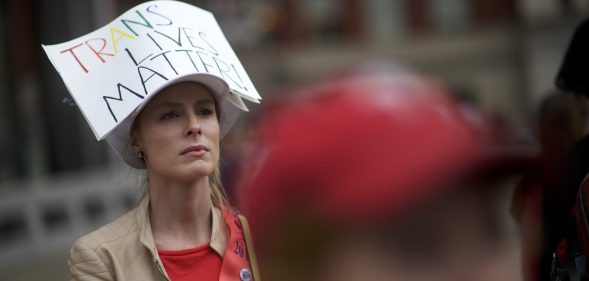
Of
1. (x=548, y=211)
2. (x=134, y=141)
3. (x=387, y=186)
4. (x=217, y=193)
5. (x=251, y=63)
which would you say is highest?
(x=387, y=186)

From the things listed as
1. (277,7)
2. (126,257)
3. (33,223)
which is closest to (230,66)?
(126,257)

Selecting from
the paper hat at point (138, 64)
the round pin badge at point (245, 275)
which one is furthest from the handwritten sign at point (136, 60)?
the round pin badge at point (245, 275)

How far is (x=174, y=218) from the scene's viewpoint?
253cm

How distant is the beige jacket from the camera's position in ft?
7.70

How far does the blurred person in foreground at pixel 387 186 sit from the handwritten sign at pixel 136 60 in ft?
4.11

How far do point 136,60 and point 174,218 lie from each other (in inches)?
19.2

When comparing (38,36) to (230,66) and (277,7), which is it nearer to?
(230,66)

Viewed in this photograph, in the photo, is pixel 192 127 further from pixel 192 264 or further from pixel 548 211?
pixel 548 211

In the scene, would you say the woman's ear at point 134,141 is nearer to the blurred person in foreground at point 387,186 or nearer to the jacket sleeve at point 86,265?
the jacket sleeve at point 86,265

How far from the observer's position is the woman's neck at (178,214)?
2.51m

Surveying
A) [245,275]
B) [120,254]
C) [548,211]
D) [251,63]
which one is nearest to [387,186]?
[245,275]

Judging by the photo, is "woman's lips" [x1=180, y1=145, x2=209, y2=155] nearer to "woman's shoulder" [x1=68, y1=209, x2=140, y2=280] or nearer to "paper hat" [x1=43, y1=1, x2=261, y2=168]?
"paper hat" [x1=43, y1=1, x2=261, y2=168]

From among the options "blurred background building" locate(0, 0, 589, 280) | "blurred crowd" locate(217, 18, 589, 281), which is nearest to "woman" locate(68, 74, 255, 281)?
"blurred background building" locate(0, 0, 589, 280)

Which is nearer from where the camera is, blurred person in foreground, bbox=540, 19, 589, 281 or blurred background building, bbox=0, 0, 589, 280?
blurred person in foreground, bbox=540, 19, 589, 281
